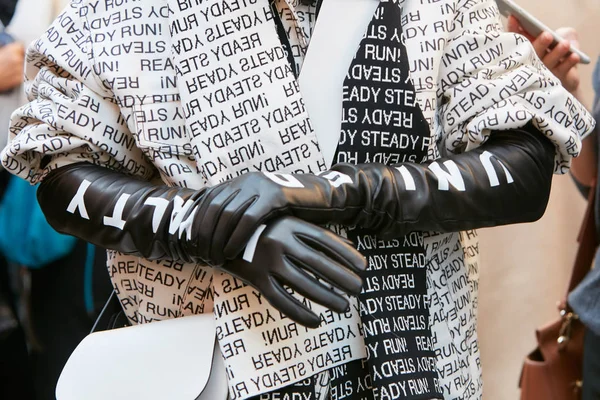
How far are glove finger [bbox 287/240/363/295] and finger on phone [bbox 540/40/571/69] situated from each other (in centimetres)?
61

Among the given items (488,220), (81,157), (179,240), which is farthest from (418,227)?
(81,157)

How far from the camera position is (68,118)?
0.65 m

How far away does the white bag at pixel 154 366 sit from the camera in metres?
0.65

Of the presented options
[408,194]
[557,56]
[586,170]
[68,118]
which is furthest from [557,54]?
[68,118]

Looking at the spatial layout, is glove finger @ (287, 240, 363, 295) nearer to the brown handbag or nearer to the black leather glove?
the black leather glove

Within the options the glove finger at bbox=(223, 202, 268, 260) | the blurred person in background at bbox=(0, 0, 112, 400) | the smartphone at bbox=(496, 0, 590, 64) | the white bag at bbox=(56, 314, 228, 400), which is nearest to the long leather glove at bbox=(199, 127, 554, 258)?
the glove finger at bbox=(223, 202, 268, 260)

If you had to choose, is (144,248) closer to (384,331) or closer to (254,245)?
(254,245)

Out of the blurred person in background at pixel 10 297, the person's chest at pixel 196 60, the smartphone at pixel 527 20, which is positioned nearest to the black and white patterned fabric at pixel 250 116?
the person's chest at pixel 196 60

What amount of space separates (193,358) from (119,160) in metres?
0.22

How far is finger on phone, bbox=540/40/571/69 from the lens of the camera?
38.9 inches

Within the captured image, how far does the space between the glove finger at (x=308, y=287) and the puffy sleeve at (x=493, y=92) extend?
228 millimetres

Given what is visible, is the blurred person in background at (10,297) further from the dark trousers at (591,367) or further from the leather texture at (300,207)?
the dark trousers at (591,367)

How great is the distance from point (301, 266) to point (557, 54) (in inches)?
25.1

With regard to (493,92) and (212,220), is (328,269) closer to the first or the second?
(212,220)
